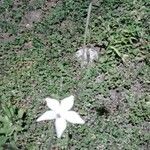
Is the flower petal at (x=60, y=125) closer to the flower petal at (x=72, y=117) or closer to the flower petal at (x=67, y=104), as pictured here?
the flower petal at (x=72, y=117)

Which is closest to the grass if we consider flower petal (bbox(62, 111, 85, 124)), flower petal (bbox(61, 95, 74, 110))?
flower petal (bbox(61, 95, 74, 110))

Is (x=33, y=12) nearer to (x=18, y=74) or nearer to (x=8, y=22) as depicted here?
(x=8, y=22)

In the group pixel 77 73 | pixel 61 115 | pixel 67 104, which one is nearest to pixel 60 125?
pixel 61 115

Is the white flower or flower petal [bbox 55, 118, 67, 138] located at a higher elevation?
the white flower

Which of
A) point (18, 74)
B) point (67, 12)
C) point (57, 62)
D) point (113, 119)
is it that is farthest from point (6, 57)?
point (113, 119)

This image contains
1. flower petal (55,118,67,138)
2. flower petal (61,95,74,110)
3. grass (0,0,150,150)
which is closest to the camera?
flower petal (55,118,67,138)

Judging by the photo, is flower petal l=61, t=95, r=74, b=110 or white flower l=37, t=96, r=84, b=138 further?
flower petal l=61, t=95, r=74, b=110

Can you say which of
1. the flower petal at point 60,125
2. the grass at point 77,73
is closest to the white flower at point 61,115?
the flower petal at point 60,125

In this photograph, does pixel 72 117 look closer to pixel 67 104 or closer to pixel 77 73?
pixel 67 104

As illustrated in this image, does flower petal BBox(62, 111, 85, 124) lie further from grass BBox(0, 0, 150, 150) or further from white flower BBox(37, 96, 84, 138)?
grass BBox(0, 0, 150, 150)
